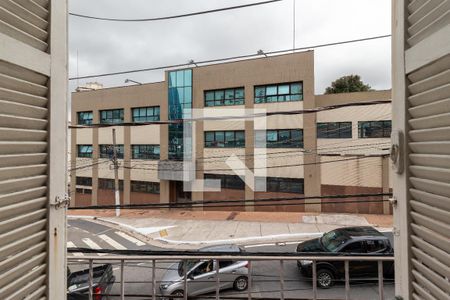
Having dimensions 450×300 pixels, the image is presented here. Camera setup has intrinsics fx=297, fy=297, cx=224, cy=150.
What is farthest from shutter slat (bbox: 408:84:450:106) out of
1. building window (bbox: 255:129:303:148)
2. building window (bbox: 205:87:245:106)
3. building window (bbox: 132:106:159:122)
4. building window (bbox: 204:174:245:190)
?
building window (bbox: 132:106:159:122)

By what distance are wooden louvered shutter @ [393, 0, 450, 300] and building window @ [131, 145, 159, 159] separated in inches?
735

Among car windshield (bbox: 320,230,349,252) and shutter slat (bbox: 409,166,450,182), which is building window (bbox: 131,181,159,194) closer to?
car windshield (bbox: 320,230,349,252)

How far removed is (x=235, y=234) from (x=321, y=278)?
239 inches

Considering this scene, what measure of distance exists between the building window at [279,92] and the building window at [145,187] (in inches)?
339

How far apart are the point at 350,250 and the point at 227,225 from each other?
25.3 feet

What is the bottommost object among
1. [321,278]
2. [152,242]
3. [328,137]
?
[152,242]

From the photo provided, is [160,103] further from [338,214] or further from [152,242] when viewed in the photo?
[338,214]

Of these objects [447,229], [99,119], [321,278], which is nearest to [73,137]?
[99,119]

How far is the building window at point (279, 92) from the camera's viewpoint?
16.0 metres

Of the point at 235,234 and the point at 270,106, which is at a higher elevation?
the point at 270,106

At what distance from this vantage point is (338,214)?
614 inches

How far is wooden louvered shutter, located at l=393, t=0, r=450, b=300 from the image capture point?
1088 millimetres

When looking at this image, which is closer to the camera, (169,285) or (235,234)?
(169,285)

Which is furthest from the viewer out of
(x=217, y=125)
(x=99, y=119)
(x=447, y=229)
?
(x=99, y=119)
